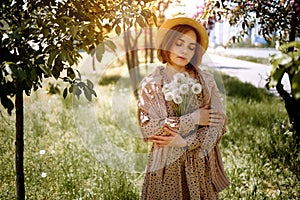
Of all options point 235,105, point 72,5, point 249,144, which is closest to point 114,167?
point 249,144

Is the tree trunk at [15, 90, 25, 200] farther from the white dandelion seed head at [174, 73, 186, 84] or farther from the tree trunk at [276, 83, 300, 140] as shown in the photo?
the tree trunk at [276, 83, 300, 140]

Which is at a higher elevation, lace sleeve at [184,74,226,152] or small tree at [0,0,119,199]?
small tree at [0,0,119,199]

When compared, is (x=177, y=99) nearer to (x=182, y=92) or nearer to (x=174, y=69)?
(x=182, y=92)

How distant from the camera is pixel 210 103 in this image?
2.52 metres

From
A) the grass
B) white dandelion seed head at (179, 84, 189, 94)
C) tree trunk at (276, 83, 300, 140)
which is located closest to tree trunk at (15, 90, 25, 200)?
the grass

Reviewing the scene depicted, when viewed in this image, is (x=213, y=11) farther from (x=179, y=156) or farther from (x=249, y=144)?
(x=249, y=144)

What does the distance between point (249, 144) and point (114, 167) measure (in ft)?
5.83

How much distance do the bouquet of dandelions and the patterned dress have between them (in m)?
0.04

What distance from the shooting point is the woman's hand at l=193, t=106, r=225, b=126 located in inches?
95.3

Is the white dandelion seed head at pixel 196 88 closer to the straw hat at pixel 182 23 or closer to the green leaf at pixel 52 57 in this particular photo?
the straw hat at pixel 182 23

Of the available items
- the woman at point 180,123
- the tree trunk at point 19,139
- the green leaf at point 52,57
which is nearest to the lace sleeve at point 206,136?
the woman at point 180,123

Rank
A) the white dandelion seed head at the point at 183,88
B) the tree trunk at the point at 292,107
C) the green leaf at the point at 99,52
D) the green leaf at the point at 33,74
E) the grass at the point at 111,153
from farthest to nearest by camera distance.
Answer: the tree trunk at the point at 292,107 < the grass at the point at 111,153 < the white dandelion seed head at the point at 183,88 < the green leaf at the point at 99,52 < the green leaf at the point at 33,74

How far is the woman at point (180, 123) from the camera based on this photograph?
240 cm

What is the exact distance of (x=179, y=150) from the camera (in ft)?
8.11
